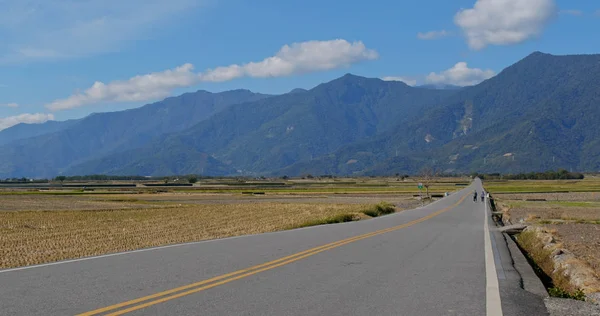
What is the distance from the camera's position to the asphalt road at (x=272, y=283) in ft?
26.9

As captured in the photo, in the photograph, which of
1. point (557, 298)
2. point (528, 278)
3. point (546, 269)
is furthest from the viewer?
point (546, 269)

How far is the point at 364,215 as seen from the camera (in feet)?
124

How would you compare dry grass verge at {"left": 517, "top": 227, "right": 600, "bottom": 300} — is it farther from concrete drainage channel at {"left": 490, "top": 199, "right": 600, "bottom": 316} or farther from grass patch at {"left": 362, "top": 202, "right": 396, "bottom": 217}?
grass patch at {"left": 362, "top": 202, "right": 396, "bottom": 217}

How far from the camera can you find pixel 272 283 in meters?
10.2

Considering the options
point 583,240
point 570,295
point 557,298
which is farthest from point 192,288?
point 583,240

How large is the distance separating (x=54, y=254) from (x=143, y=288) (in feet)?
28.7

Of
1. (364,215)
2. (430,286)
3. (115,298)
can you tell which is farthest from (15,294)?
(364,215)

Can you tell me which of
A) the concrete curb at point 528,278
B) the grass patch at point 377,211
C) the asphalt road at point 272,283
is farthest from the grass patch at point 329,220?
the concrete curb at point 528,278

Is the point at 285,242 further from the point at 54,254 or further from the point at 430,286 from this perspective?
the point at 430,286

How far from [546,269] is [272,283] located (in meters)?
9.15

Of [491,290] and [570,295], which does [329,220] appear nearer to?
[491,290]

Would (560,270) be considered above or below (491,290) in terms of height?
below

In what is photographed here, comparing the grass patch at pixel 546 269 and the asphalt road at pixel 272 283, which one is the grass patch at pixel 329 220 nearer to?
the grass patch at pixel 546 269

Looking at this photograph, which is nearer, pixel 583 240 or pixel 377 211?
pixel 583 240
